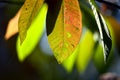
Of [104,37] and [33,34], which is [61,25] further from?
[33,34]

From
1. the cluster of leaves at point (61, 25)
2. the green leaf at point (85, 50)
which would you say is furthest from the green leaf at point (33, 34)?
the cluster of leaves at point (61, 25)

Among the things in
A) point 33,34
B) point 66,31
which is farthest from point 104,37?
point 33,34

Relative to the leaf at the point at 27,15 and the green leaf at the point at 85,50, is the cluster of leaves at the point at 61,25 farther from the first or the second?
the green leaf at the point at 85,50

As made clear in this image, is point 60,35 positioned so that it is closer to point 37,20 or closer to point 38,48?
point 37,20

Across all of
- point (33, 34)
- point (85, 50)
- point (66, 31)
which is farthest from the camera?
point (85, 50)

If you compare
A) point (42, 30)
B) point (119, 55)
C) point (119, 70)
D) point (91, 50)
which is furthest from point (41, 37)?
point (119, 70)

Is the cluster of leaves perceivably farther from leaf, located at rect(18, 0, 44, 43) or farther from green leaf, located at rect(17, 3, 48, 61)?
green leaf, located at rect(17, 3, 48, 61)

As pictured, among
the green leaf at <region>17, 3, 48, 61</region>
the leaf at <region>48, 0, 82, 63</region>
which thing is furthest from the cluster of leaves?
the green leaf at <region>17, 3, 48, 61</region>
